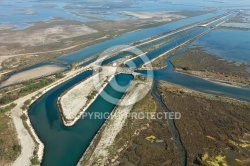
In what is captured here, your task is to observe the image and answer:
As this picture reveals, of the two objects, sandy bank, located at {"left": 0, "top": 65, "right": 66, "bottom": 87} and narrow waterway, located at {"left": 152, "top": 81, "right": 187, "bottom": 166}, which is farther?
sandy bank, located at {"left": 0, "top": 65, "right": 66, "bottom": 87}

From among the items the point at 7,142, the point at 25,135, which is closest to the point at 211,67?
the point at 25,135

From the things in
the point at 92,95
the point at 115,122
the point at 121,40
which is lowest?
the point at 115,122

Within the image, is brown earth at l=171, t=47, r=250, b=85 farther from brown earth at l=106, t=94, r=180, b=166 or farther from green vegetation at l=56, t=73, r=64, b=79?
green vegetation at l=56, t=73, r=64, b=79

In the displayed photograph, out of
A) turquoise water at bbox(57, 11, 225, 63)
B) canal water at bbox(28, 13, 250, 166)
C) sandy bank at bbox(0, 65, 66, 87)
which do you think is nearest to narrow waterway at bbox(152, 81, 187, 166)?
canal water at bbox(28, 13, 250, 166)

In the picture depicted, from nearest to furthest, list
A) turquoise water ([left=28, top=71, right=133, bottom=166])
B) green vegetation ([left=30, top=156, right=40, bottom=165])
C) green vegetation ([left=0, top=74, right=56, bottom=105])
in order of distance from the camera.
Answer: green vegetation ([left=30, top=156, right=40, bottom=165])
turquoise water ([left=28, top=71, right=133, bottom=166])
green vegetation ([left=0, top=74, right=56, bottom=105])

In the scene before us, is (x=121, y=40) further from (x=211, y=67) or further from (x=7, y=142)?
(x=7, y=142)

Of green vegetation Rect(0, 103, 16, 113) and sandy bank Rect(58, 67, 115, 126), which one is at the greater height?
sandy bank Rect(58, 67, 115, 126)

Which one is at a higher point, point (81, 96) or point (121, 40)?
point (121, 40)
